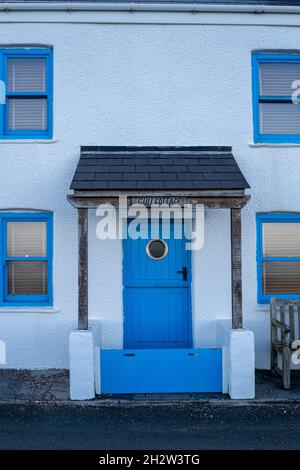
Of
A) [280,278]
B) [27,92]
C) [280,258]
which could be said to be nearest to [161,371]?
[280,278]

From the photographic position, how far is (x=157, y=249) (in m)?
8.17

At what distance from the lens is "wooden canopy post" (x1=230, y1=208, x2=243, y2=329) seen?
6.96 meters

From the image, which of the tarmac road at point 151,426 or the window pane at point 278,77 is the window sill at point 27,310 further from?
the window pane at point 278,77

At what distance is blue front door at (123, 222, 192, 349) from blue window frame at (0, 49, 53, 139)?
252 centimetres

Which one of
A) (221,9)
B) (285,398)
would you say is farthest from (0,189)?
(285,398)

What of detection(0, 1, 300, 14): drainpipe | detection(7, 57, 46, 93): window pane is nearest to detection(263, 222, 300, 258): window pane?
detection(0, 1, 300, 14): drainpipe

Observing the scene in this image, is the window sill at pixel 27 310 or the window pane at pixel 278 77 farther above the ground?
the window pane at pixel 278 77

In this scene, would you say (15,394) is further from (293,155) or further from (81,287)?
(293,155)

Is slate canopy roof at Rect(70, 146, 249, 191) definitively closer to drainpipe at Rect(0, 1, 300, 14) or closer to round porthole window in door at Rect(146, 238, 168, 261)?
round porthole window in door at Rect(146, 238, 168, 261)

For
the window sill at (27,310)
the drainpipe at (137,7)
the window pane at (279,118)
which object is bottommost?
the window sill at (27,310)

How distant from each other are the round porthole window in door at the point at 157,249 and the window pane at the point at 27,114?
265 centimetres

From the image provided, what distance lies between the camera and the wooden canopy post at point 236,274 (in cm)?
696

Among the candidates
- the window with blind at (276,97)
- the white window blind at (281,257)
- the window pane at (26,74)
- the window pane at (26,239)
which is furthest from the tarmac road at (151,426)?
the window pane at (26,74)

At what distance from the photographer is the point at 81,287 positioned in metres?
6.91
